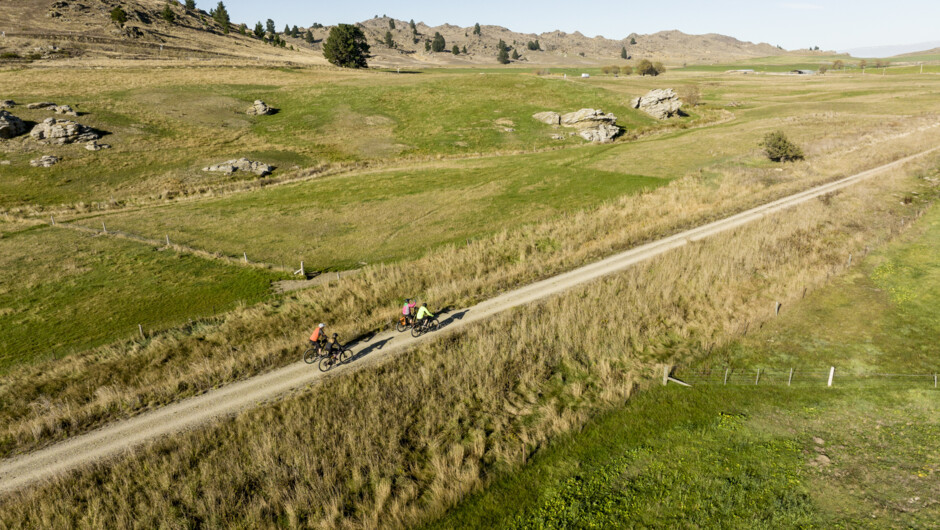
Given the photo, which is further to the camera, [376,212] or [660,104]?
[660,104]

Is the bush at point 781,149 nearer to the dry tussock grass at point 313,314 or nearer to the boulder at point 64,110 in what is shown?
the dry tussock grass at point 313,314

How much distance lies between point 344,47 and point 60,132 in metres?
107

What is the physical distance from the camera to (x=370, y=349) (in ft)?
84.5

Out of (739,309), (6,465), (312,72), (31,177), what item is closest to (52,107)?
(31,177)

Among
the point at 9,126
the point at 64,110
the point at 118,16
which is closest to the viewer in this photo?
the point at 9,126

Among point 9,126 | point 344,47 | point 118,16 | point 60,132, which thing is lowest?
point 60,132

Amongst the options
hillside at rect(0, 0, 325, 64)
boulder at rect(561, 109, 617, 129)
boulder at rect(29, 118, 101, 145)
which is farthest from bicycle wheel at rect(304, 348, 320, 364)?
hillside at rect(0, 0, 325, 64)

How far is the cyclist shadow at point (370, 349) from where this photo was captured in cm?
2503

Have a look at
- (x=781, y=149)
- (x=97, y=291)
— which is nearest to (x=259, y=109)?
(x=97, y=291)

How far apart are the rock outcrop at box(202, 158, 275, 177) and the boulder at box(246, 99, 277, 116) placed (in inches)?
1229

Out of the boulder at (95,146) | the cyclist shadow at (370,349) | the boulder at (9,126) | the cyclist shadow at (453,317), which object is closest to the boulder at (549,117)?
the cyclist shadow at (453,317)

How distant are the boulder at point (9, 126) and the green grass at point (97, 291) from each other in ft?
133

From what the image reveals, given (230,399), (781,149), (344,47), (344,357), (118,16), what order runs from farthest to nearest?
1. (344,47)
2. (118,16)
3. (781,149)
4. (344,357)
5. (230,399)

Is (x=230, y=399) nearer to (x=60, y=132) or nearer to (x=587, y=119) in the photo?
(x=60, y=132)
